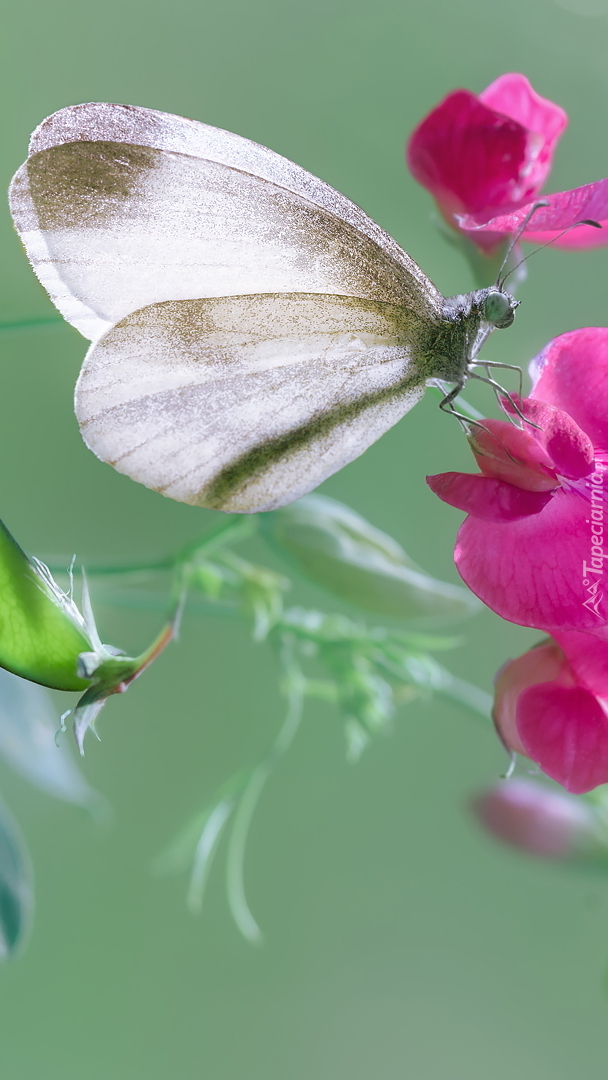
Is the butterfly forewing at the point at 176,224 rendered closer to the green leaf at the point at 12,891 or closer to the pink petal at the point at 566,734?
the pink petal at the point at 566,734

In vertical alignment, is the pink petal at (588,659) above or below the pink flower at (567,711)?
above

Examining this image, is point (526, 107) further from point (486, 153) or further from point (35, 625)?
point (35, 625)

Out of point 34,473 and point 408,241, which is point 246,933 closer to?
point 34,473

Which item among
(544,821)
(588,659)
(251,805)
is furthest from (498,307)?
(251,805)

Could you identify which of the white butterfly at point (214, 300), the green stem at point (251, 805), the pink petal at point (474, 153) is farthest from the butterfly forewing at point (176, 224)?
→ the green stem at point (251, 805)

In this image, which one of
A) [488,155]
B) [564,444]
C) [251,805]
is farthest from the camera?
[251,805]

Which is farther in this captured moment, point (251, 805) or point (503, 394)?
point (251, 805)
